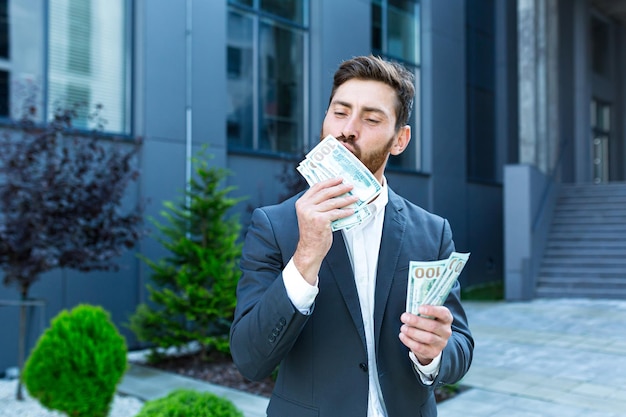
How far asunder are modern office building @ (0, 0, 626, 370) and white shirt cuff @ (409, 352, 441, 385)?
5.44m

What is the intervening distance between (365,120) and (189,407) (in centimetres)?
244

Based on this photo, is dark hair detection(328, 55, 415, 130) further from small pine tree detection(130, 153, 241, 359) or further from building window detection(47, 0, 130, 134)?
building window detection(47, 0, 130, 134)

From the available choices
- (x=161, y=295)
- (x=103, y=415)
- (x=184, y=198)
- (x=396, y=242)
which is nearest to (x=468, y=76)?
(x=184, y=198)

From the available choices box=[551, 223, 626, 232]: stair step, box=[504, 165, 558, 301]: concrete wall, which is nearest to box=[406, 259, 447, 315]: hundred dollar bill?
box=[504, 165, 558, 301]: concrete wall

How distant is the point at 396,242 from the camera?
198 centimetres

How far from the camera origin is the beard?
1847 millimetres

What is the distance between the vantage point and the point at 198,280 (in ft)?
24.2

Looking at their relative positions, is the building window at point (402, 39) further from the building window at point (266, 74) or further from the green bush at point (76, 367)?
the green bush at point (76, 367)

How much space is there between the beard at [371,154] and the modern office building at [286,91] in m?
5.13

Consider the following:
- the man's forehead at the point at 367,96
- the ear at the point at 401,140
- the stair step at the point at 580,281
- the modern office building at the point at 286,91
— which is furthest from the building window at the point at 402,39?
the man's forehead at the point at 367,96

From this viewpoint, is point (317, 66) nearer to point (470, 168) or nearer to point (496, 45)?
point (470, 168)

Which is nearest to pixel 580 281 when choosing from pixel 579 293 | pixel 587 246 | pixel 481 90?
pixel 579 293

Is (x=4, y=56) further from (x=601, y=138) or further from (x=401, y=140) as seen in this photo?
(x=601, y=138)

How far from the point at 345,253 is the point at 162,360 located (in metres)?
6.63
